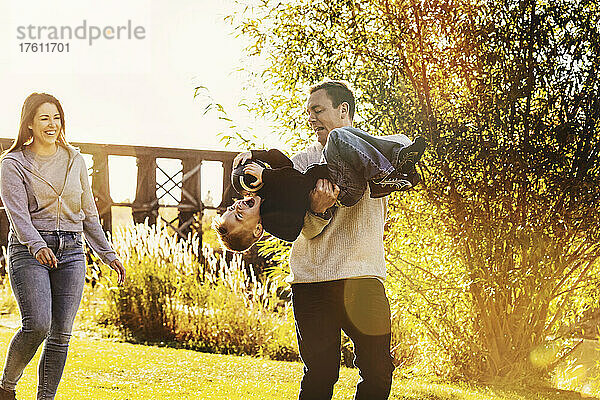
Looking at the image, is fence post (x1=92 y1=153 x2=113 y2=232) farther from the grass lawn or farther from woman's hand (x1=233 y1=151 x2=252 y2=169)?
woman's hand (x1=233 y1=151 x2=252 y2=169)

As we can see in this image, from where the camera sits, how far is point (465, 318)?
5.75 m

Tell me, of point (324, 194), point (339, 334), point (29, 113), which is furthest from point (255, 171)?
point (29, 113)

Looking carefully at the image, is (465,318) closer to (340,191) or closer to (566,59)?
(566,59)

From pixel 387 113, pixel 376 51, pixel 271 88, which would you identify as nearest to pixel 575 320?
pixel 387 113

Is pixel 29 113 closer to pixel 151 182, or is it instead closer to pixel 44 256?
pixel 44 256

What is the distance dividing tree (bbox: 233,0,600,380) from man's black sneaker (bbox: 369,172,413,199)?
2696mm

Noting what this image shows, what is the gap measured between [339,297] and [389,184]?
443 mm

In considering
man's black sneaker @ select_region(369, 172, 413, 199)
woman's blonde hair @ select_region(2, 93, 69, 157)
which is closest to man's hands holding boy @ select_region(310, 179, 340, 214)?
man's black sneaker @ select_region(369, 172, 413, 199)

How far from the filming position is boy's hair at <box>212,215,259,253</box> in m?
2.54

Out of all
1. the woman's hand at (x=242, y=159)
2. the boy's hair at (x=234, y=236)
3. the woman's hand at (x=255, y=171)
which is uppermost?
the woman's hand at (x=242, y=159)

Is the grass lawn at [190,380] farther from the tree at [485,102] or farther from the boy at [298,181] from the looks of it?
the boy at [298,181]

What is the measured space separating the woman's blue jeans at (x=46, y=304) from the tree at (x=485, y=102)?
101 inches

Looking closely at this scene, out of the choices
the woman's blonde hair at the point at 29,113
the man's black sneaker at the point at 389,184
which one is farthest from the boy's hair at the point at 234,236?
the woman's blonde hair at the point at 29,113

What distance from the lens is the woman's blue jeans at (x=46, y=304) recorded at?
3.18 m
